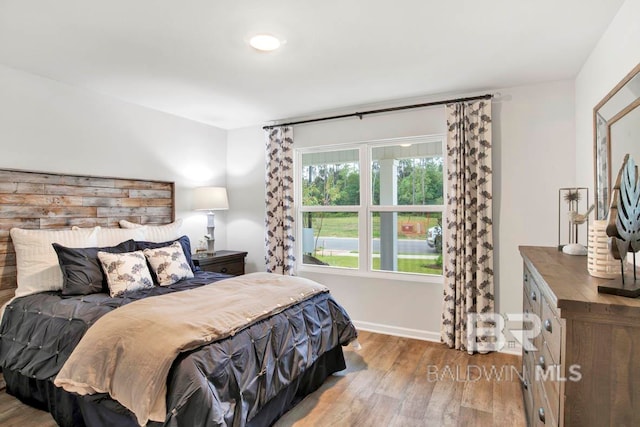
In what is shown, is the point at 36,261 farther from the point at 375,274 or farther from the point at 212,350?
the point at 375,274

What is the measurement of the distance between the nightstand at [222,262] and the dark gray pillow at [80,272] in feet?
3.48

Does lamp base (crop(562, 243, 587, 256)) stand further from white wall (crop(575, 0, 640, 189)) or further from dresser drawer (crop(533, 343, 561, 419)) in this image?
white wall (crop(575, 0, 640, 189))

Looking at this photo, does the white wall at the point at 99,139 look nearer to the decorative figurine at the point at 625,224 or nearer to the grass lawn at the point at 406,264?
the grass lawn at the point at 406,264

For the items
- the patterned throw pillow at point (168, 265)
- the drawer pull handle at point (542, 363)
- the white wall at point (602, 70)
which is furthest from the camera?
the patterned throw pillow at point (168, 265)

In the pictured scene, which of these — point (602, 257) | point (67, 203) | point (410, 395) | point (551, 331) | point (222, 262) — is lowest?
point (410, 395)

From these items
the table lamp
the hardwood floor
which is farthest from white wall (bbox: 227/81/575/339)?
the table lamp

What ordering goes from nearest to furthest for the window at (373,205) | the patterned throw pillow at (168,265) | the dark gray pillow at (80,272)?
the dark gray pillow at (80,272) < the patterned throw pillow at (168,265) < the window at (373,205)

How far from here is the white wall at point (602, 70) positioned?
182 centimetres

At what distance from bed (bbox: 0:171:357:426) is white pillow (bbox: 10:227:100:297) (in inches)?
2.9

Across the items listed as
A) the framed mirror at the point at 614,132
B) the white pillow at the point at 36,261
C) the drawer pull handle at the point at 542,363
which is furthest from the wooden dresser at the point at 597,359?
the white pillow at the point at 36,261

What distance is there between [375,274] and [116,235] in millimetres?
2561

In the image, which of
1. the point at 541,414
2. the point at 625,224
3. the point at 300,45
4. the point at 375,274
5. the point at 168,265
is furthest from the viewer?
the point at 375,274

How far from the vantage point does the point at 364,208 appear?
3945 mm

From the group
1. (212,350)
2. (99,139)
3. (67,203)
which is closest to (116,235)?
(67,203)
